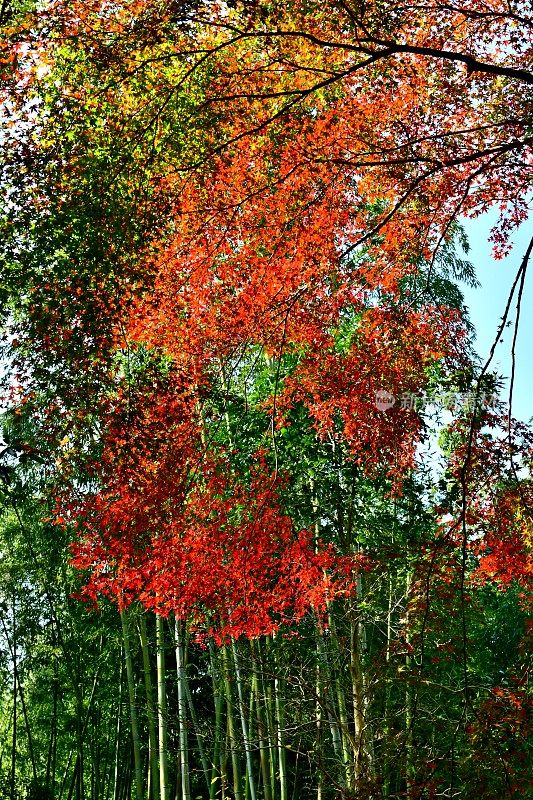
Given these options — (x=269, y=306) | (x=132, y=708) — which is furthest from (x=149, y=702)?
(x=269, y=306)

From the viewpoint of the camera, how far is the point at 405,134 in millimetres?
4445

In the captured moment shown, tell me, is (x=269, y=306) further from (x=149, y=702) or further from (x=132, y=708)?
(x=132, y=708)

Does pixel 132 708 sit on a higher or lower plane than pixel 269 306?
lower

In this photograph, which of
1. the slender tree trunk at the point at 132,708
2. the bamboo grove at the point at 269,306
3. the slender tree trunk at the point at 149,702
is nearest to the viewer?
the bamboo grove at the point at 269,306

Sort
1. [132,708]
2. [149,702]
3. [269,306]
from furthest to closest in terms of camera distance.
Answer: [132,708] < [149,702] < [269,306]

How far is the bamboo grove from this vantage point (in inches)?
147

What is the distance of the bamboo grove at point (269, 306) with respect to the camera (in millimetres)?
3746

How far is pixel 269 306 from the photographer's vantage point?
15.5 feet

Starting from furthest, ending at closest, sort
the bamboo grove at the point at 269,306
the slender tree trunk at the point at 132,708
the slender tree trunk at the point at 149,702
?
the slender tree trunk at the point at 149,702 → the slender tree trunk at the point at 132,708 → the bamboo grove at the point at 269,306

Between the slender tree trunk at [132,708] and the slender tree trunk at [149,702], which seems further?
the slender tree trunk at [149,702]

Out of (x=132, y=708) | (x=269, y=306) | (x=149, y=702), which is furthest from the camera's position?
(x=132, y=708)

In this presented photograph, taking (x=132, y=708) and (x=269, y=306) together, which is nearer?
(x=269, y=306)

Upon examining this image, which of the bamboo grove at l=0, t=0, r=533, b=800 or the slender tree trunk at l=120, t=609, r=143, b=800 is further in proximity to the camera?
the slender tree trunk at l=120, t=609, r=143, b=800

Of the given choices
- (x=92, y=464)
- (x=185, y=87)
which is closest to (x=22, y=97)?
(x=185, y=87)
